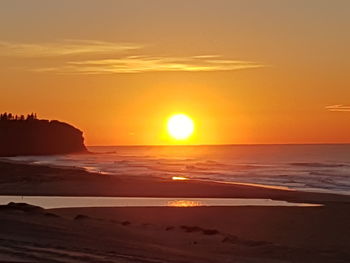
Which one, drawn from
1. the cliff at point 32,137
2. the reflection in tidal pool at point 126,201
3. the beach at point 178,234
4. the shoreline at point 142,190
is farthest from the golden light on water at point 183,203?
the cliff at point 32,137

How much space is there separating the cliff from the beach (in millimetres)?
147855

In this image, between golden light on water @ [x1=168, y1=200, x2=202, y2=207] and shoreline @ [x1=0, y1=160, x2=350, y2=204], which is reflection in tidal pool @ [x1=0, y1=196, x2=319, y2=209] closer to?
golden light on water @ [x1=168, y1=200, x2=202, y2=207]

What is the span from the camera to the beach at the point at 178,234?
1155 centimetres

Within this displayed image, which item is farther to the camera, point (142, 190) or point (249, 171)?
point (249, 171)

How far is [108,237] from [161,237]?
61.8 inches

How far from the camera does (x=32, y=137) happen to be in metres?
183

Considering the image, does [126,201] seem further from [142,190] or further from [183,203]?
[142,190]

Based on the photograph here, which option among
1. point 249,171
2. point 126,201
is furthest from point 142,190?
point 249,171

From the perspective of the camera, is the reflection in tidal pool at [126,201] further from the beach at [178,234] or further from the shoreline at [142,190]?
the beach at [178,234]

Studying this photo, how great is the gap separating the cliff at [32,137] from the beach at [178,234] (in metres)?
148

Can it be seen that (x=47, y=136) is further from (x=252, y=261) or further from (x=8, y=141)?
(x=252, y=261)

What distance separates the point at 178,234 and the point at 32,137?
566 feet

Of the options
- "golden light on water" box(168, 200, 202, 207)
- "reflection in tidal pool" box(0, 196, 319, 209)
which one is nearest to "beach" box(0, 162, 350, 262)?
"golden light on water" box(168, 200, 202, 207)

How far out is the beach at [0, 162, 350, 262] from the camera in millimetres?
11547
